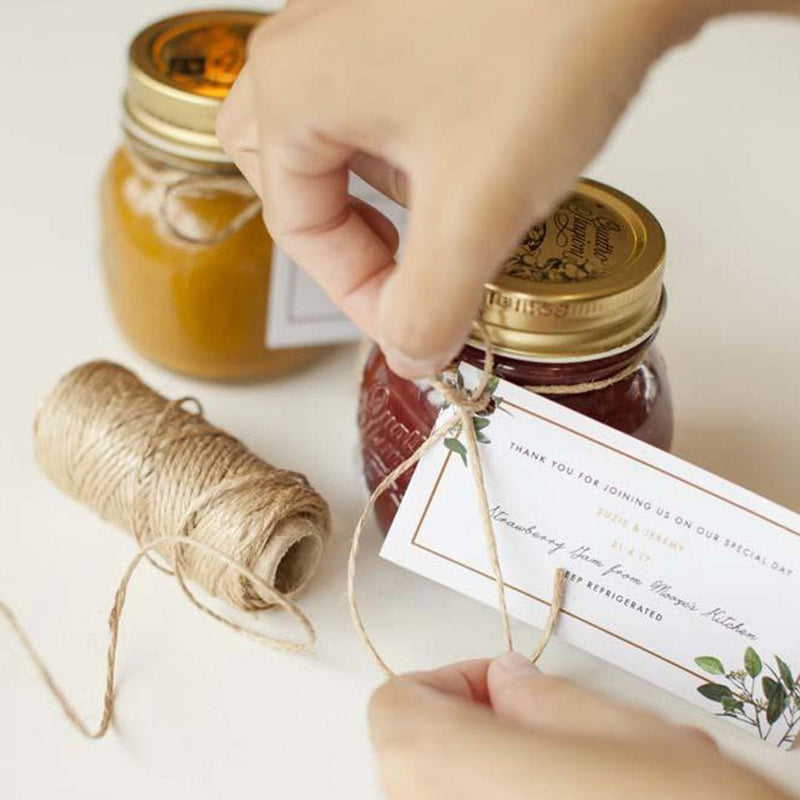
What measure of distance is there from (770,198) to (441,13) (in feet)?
3.28

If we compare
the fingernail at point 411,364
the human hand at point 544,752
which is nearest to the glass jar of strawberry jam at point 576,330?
the fingernail at point 411,364

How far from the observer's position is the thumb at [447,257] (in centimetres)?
65

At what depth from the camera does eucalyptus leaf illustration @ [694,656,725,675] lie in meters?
0.96

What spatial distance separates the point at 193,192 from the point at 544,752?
0.67 meters

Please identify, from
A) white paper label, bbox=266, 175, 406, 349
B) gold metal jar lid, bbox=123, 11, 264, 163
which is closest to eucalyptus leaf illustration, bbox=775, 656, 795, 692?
white paper label, bbox=266, 175, 406, 349

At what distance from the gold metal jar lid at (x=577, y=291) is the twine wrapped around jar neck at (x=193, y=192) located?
0.31m

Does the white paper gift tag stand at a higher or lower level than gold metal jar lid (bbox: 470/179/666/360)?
lower

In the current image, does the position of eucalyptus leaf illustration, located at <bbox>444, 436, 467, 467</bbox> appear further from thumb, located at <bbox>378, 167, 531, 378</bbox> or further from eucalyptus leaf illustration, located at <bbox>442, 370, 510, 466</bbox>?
thumb, located at <bbox>378, 167, 531, 378</bbox>

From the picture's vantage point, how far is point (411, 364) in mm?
778

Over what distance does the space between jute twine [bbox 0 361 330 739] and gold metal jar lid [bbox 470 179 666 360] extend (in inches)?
8.8

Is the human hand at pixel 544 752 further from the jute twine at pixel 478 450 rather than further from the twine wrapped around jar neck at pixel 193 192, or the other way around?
the twine wrapped around jar neck at pixel 193 192

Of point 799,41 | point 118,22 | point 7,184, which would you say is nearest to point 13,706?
point 7,184

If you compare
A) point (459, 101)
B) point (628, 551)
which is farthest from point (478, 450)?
point (459, 101)

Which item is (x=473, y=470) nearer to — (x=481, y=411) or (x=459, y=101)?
(x=481, y=411)
